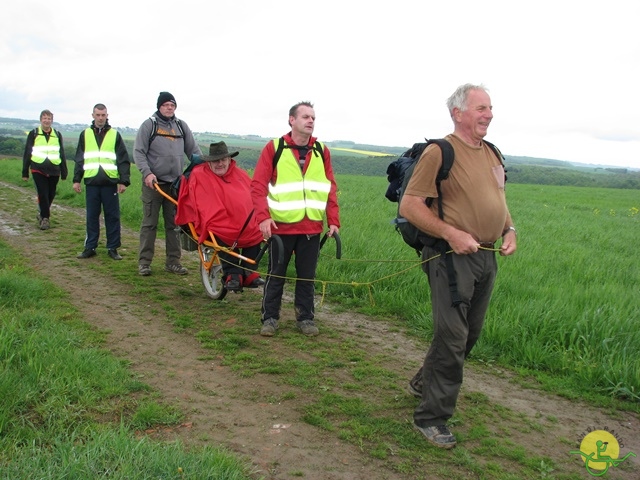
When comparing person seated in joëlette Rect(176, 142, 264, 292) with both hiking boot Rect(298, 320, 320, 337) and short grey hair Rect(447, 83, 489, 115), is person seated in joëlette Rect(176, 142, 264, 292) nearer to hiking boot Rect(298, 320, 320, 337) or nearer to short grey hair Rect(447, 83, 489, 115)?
hiking boot Rect(298, 320, 320, 337)

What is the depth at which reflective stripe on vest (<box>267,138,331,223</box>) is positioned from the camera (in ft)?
17.6

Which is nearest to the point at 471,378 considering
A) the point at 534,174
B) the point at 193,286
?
the point at 193,286

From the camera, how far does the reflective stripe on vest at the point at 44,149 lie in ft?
35.3

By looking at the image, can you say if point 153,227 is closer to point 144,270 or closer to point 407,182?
point 144,270

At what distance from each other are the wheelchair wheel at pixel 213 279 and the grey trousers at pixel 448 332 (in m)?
3.35

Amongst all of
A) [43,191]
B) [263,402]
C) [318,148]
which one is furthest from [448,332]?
[43,191]

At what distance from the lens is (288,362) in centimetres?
485

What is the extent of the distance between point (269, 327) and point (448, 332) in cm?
232

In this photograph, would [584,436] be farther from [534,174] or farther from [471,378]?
[534,174]

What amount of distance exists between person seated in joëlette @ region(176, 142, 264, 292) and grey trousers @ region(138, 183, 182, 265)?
147 cm

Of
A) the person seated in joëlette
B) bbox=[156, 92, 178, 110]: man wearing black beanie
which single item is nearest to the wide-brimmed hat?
the person seated in joëlette

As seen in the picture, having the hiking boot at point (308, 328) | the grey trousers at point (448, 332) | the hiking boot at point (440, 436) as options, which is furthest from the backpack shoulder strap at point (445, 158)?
the hiking boot at point (308, 328)

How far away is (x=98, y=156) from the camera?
8586mm

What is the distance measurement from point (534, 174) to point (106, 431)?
6701 centimetres
